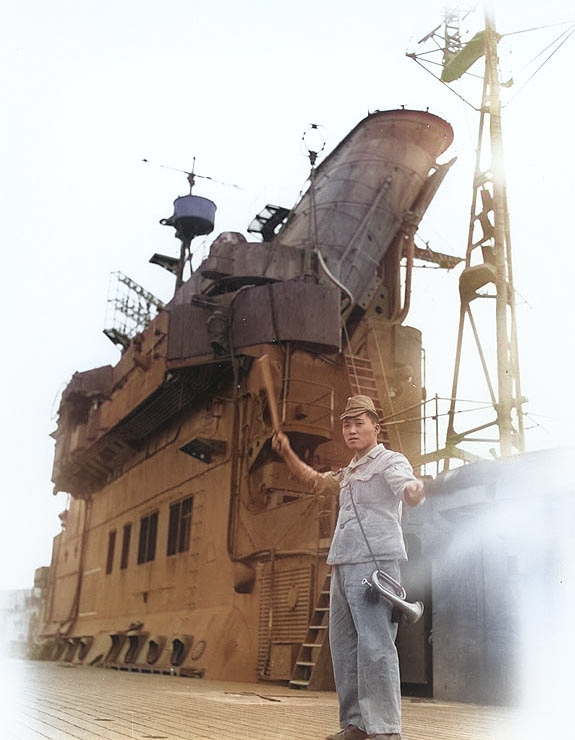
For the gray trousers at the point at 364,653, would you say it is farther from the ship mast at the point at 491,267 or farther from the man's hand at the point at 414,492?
the ship mast at the point at 491,267

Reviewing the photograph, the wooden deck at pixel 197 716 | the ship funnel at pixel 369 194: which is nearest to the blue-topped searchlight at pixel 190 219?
the ship funnel at pixel 369 194

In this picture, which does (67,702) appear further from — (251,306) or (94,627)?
(94,627)

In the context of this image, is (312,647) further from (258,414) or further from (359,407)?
(359,407)

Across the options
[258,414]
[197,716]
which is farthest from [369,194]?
[197,716]

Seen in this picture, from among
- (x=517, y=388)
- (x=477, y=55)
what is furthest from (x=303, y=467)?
(x=477, y=55)

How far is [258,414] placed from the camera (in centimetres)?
1364

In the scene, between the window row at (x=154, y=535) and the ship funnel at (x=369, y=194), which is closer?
the window row at (x=154, y=535)

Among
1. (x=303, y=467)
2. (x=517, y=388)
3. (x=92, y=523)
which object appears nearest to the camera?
(x=303, y=467)

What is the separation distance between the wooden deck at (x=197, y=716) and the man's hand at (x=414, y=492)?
1.42 meters

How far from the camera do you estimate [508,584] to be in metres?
7.30

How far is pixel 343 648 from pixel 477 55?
10.9m

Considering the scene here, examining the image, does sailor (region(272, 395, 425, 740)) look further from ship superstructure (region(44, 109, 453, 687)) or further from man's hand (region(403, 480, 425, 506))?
ship superstructure (region(44, 109, 453, 687))

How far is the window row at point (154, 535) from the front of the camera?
15664mm

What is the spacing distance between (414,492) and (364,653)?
2.56 feet
